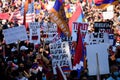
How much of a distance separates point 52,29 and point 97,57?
7.25 m

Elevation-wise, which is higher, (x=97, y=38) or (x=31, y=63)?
(x=97, y=38)

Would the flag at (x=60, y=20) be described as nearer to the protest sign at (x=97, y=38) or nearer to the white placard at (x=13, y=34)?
the protest sign at (x=97, y=38)

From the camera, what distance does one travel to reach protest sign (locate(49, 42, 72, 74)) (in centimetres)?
1306

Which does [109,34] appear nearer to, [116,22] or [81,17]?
[81,17]

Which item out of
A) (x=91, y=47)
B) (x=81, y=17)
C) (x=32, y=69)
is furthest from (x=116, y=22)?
(x=91, y=47)

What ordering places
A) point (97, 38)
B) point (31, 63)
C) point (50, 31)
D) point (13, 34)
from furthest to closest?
point (50, 31) → point (13, 34) → point (31, 63) → point (97, 38)

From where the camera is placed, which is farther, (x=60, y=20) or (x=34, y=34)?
(x=34, y=34)

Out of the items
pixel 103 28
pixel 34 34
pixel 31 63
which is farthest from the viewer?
pixel 34 34

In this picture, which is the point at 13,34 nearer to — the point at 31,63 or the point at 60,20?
the point at 31,63

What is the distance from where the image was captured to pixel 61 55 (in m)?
13.2

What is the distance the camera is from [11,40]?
16.9 metres

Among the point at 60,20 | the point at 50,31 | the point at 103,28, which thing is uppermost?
the point at 60,20

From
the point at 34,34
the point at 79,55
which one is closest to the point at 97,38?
the point at 79,55

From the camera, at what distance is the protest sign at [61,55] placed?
1306 centimetres
